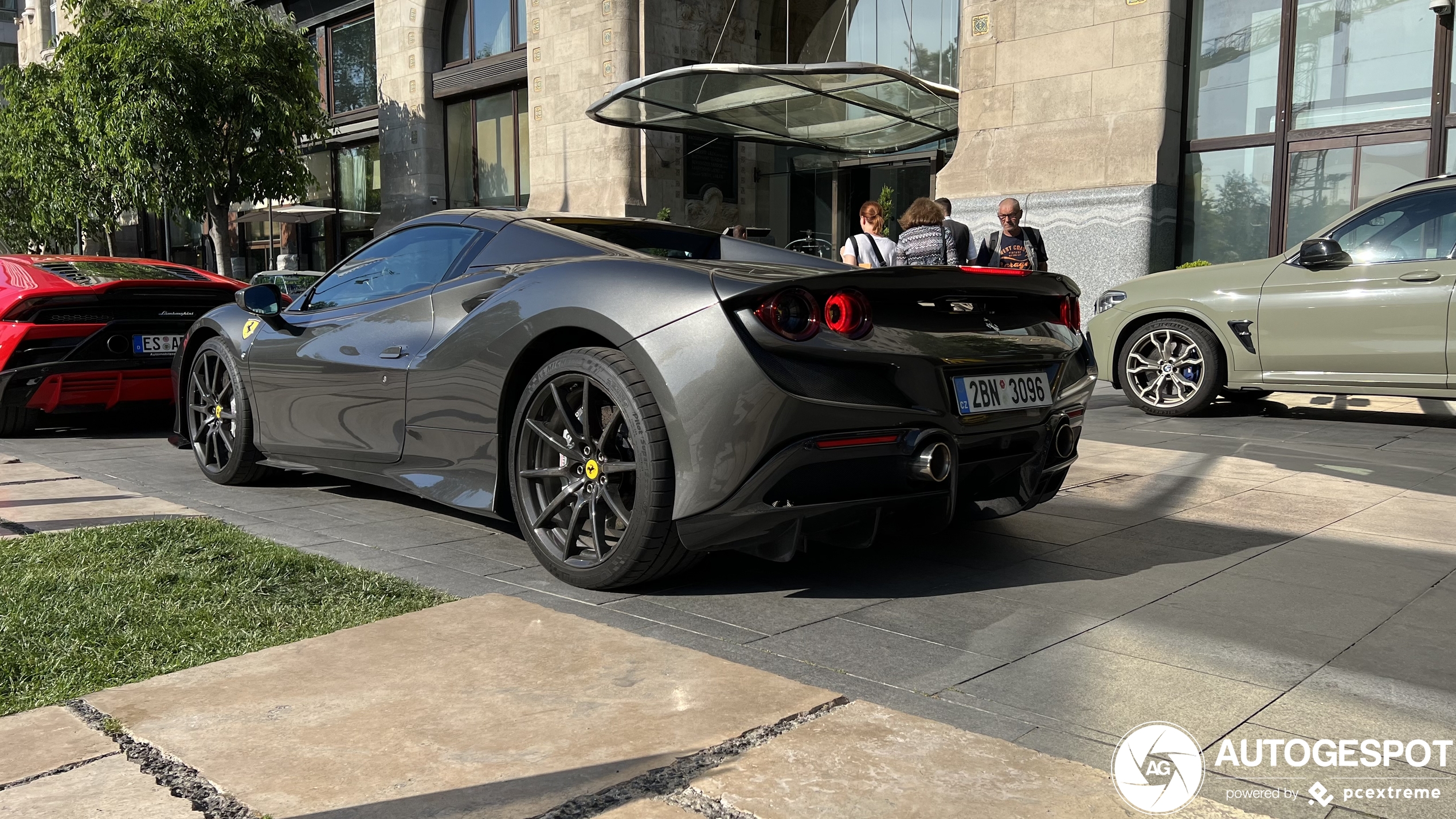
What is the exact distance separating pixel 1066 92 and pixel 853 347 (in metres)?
11.4

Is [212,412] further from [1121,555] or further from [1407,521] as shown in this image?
[1407,521]

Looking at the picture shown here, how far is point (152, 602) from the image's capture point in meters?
3.28

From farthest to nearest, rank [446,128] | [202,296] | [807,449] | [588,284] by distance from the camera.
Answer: [446,128] → [202,296] → [588,284] → [807,449]

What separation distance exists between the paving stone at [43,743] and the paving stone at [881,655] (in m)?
1.55

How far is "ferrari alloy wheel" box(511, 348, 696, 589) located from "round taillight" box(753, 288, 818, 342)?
0.44 metres

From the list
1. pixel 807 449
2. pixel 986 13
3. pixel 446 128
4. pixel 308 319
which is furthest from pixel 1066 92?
pixel 446 128

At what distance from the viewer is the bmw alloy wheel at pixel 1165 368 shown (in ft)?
28.3

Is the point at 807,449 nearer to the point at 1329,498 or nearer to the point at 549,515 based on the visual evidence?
the point at 549,515

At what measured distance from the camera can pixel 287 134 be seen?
69.1 feet

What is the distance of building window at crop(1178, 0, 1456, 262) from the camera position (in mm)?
12062

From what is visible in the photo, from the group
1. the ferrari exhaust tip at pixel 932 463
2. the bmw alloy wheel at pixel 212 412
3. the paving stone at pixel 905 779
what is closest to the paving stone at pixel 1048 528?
the ferrari exhaust tip at pixel 932 463

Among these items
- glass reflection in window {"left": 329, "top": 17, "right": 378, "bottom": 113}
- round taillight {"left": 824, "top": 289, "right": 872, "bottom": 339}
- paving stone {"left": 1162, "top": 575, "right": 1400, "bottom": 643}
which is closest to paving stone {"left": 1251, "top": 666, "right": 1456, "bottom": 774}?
paving stone {"left": 1162, "top": 575, "right": 1400, "bottom": 643}

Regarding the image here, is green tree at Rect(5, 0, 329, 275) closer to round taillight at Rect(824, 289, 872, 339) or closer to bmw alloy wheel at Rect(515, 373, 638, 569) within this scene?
bmw alloy wheel at Rect(515, 373, 638, 569)

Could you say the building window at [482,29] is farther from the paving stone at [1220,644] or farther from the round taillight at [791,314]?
the paving stone at [1220,644]
